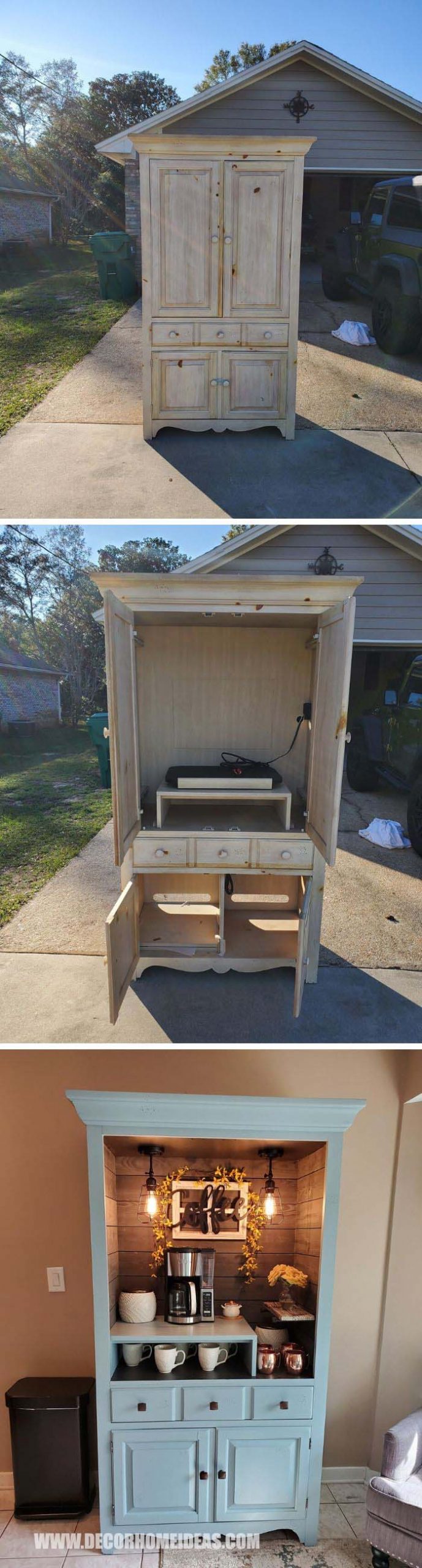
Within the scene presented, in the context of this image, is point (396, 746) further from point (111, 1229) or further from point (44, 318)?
point (111, 1229)

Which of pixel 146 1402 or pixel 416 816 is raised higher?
pixel 416 816

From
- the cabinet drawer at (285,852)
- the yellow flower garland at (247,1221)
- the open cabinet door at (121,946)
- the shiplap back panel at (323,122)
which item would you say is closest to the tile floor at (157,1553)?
the yellow flower garland at (247,1221)

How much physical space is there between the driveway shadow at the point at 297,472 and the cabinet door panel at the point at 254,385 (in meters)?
0.06

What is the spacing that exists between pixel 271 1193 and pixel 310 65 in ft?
11.9

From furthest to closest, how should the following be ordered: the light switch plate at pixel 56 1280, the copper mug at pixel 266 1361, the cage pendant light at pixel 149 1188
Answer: the light switch plate at pixel 56 1280
the cage pendant light at pixel 149 1188
the copper mug at pixel 266 1361

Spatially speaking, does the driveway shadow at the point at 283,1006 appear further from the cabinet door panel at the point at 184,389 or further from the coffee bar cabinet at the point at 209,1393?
the cabinet door panel at the point at 184,389

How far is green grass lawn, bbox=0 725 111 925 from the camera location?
104 inches

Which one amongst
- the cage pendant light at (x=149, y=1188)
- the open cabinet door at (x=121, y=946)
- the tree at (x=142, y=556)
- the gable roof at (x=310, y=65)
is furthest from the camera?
the cage pendant light at (x=149, y=1188)

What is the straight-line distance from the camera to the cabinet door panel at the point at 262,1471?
10.7ft

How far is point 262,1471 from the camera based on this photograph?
10.7ft

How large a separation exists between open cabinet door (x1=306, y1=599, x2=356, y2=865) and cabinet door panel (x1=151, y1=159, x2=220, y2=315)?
0.89m

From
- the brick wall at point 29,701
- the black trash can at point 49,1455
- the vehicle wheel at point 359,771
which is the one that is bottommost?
the black trash can at point 49,1455

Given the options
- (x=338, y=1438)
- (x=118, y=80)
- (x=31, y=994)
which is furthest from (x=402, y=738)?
(x=338, y=1438)

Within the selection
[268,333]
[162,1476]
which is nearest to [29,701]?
[268,333]
